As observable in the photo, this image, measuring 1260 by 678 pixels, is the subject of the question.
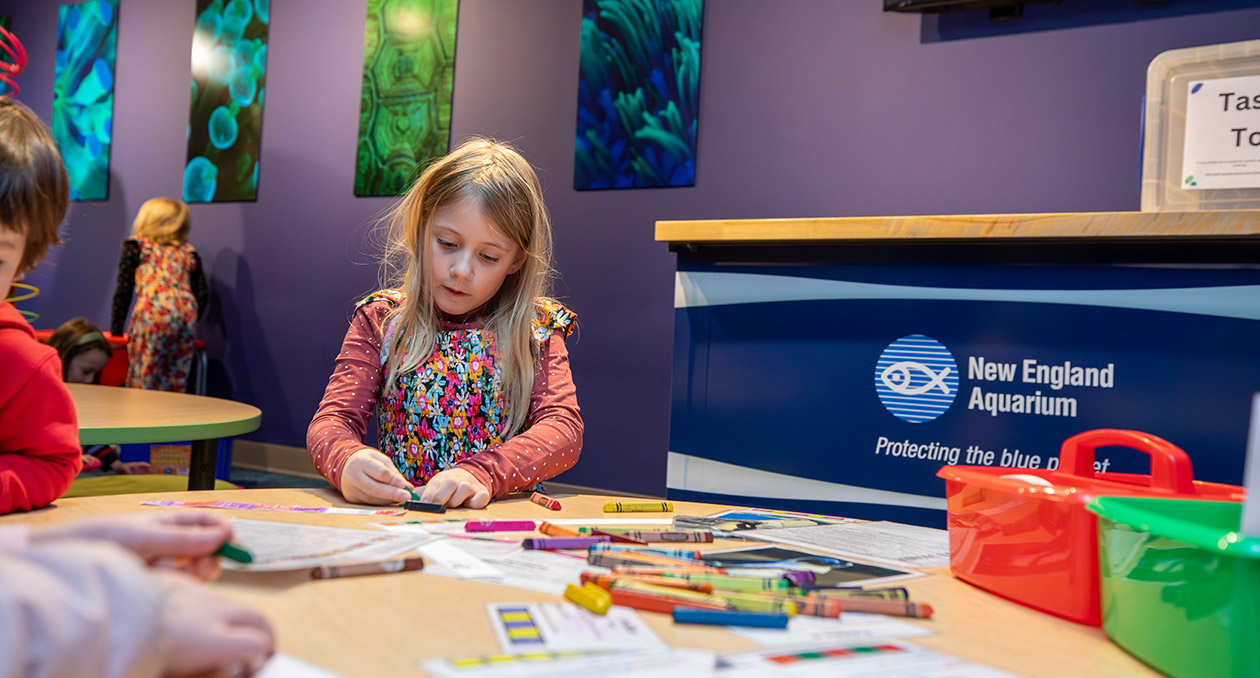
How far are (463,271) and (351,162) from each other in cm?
298

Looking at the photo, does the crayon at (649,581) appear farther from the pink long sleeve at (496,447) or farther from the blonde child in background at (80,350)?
the blonde child in background at (80,350)

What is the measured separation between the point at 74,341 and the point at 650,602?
3.94 meters

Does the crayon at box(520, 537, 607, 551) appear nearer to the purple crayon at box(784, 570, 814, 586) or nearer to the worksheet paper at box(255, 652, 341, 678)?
the purple crayon at box(784, 570, 814, 586)

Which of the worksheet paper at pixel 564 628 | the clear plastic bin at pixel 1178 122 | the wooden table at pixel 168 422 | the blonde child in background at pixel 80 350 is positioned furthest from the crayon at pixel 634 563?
the blonde child in background at pixel 80 350

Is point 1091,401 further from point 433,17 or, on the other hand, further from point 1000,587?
point 433,17

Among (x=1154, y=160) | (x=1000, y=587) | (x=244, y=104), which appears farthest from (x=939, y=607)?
(x=244, y=104)

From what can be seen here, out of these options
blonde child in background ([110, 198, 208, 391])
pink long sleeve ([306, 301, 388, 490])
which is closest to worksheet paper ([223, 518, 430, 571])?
pink long sleeve ([306, 301, 388, 490])

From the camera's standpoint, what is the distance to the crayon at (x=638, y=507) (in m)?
0.96

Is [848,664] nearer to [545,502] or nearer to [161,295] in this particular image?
[545,502]

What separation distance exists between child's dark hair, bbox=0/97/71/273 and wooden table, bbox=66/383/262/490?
1.52 feet

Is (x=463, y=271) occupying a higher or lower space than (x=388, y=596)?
higher

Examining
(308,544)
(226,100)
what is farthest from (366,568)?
(226,100)

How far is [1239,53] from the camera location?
1533 mm

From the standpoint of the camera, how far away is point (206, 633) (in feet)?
1.28
